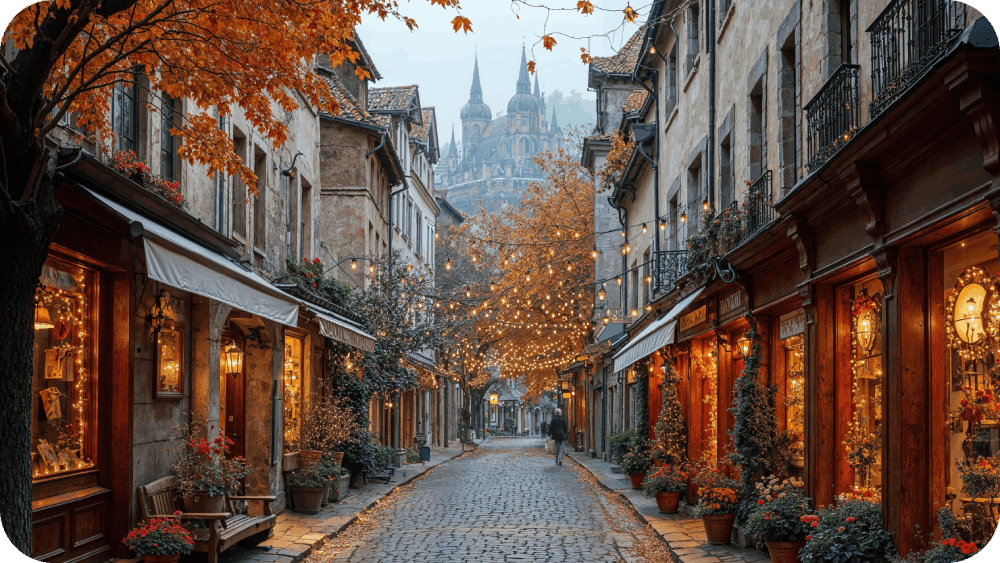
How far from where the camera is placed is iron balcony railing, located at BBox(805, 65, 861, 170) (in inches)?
358

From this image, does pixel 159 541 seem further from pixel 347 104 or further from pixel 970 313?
pixel 347 104

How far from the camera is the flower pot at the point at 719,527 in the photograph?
1161cm

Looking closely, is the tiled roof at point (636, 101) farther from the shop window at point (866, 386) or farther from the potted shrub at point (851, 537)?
the potted shrub at point (851, 537)

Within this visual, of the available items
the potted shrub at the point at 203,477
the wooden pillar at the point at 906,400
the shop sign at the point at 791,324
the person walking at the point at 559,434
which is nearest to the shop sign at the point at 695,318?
the shop sign at the point at 791,324

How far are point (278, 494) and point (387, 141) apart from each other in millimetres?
14437

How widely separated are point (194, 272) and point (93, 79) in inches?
107

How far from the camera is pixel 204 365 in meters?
12.0

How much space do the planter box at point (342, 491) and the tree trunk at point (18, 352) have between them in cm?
1133

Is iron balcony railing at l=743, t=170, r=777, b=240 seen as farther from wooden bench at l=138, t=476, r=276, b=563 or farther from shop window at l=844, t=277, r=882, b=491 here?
wooden bench at l=138, t=476, r=276, b=563

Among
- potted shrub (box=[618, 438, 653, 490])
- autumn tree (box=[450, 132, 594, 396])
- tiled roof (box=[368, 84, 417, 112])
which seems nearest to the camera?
potted shrub (box=[618, 438, 653, 490])

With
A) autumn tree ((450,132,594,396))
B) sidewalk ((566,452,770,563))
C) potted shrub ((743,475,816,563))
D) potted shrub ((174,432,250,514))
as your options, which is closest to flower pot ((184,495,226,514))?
potted shrub ((174,432,250,514))

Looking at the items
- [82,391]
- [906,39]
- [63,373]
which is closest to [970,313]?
[906,39]

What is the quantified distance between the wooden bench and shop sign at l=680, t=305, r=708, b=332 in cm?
770

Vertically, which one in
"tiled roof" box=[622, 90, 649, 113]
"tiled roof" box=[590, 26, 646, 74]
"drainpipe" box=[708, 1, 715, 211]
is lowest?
"drainpipe" box=[708, 1, 715, 211]
